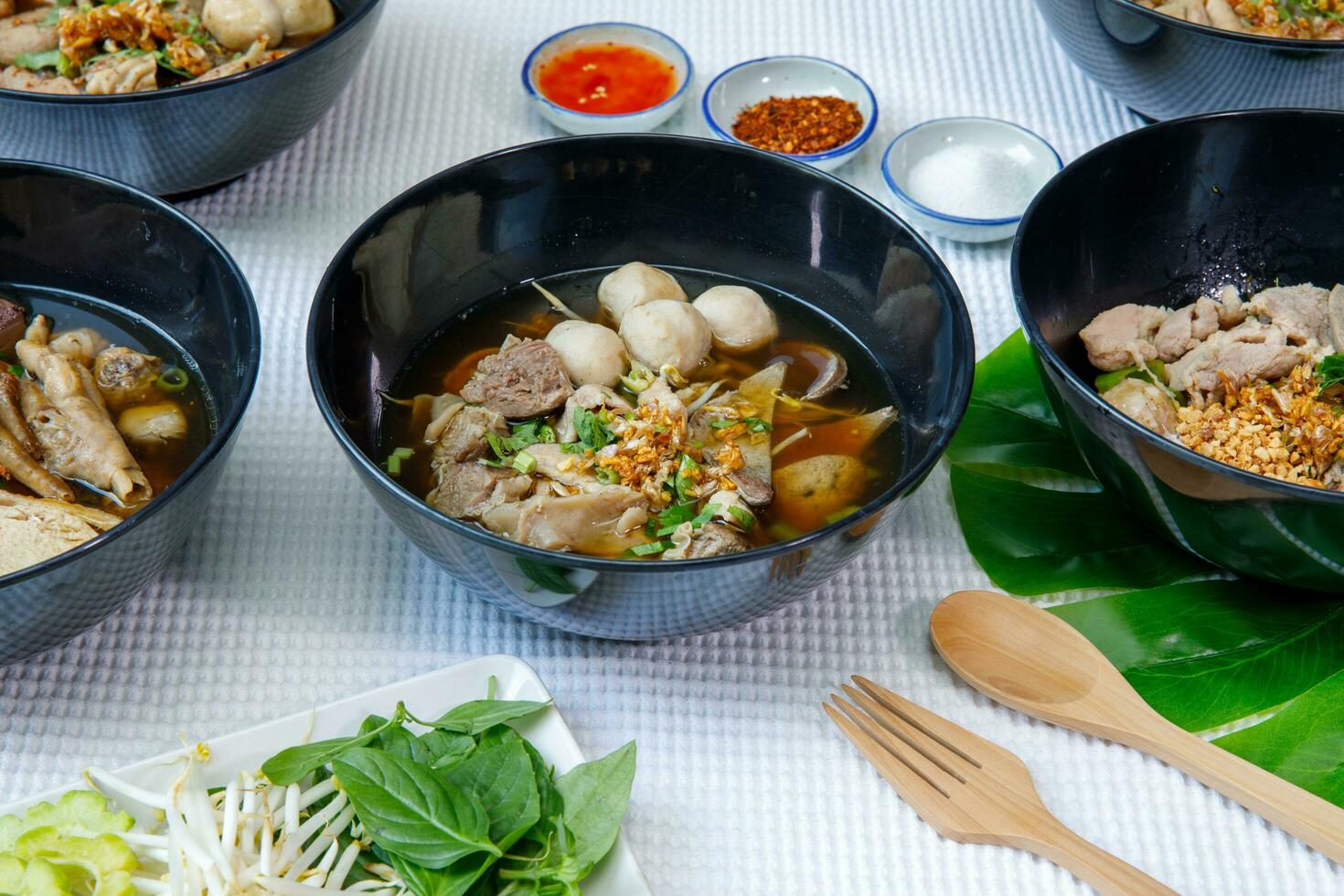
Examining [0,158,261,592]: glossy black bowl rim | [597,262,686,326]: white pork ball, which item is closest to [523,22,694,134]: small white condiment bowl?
[597,262,686,326]: white pork ball

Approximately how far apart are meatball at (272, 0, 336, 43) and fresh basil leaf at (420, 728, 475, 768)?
56.9 inches

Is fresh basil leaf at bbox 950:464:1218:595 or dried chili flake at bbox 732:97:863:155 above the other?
dried chili flake at bbox 732:97:863:155

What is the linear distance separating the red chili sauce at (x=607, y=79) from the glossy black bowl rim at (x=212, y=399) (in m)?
0.89

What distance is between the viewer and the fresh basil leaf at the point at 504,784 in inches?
50.6

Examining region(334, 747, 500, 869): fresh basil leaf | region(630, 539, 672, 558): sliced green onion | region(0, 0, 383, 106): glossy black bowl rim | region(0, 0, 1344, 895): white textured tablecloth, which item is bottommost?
region(0, 0, 1344, 895): white textured tablecloth

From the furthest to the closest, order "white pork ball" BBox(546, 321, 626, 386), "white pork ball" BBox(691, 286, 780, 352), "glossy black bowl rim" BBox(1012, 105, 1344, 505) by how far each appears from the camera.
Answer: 1. "white pork ball" BBox(691, 286, 780, 352)
2. "white pork ball" BBox(546, 321, 626, 386)
3. "glossy black bowl rim" BBox(1012, 105, 1344, 505)

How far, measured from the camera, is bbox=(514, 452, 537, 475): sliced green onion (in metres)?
1.62

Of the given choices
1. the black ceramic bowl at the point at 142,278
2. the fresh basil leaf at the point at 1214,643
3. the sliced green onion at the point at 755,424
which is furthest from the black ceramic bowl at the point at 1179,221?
the black ceramic bowl at the point at 142,278

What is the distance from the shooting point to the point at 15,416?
1648mm

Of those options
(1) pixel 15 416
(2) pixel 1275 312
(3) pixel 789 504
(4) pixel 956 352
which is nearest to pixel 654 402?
(3) pixel 789 504

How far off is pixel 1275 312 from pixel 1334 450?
323 mm

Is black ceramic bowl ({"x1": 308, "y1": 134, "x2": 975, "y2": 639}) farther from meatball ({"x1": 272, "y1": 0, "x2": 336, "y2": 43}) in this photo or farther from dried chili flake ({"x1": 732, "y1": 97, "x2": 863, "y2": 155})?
meatball ({"x1": 272, "y1": 0, "x2": 336, "y2": 43})

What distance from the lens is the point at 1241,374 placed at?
71.4 inches

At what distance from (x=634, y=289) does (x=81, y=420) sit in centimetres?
79
